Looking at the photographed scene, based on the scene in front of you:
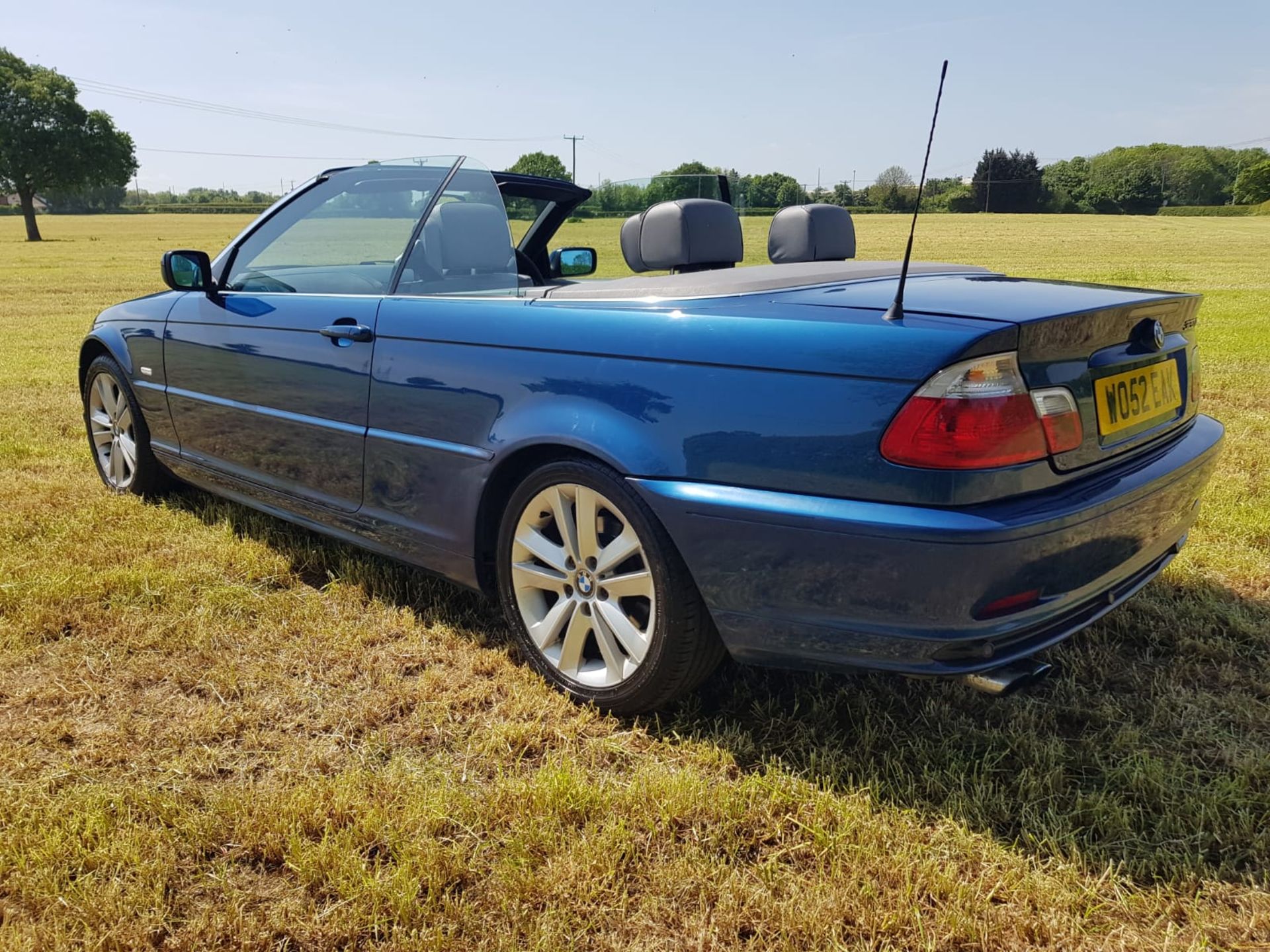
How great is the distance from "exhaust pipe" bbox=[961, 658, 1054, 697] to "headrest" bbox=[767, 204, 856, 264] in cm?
165

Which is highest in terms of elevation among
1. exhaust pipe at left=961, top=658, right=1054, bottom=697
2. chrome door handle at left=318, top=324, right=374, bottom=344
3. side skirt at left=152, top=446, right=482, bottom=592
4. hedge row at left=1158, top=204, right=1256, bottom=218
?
hedge row at left=1158, top=204, right=1256, bottom=218

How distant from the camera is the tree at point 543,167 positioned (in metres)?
3.94

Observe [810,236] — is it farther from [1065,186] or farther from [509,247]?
[1065,186]

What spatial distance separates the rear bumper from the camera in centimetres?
188

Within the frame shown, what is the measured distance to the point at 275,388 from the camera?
327cm

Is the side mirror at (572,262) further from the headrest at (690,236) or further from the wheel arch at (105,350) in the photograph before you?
the wheel arch at (105,350)

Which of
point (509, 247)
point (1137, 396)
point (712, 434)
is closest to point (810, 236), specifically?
point (509, 247)

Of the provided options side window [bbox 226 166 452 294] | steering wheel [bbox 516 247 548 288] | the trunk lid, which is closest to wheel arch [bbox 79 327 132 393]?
side window [bbox 226 166 452 294]

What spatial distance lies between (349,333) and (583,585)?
3.81 ft

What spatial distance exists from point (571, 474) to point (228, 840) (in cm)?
112

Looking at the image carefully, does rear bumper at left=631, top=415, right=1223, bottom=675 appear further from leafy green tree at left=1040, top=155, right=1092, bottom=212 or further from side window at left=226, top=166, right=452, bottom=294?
leafy green tree at left=1040, top=155, right=1092, bottom=212

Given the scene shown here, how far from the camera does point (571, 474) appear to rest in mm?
2391

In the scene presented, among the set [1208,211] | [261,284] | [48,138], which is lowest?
[261,284]

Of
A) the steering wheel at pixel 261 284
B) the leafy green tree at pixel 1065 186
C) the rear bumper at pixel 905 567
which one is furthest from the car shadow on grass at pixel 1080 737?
the leafy green tree at pixel 1065 186
